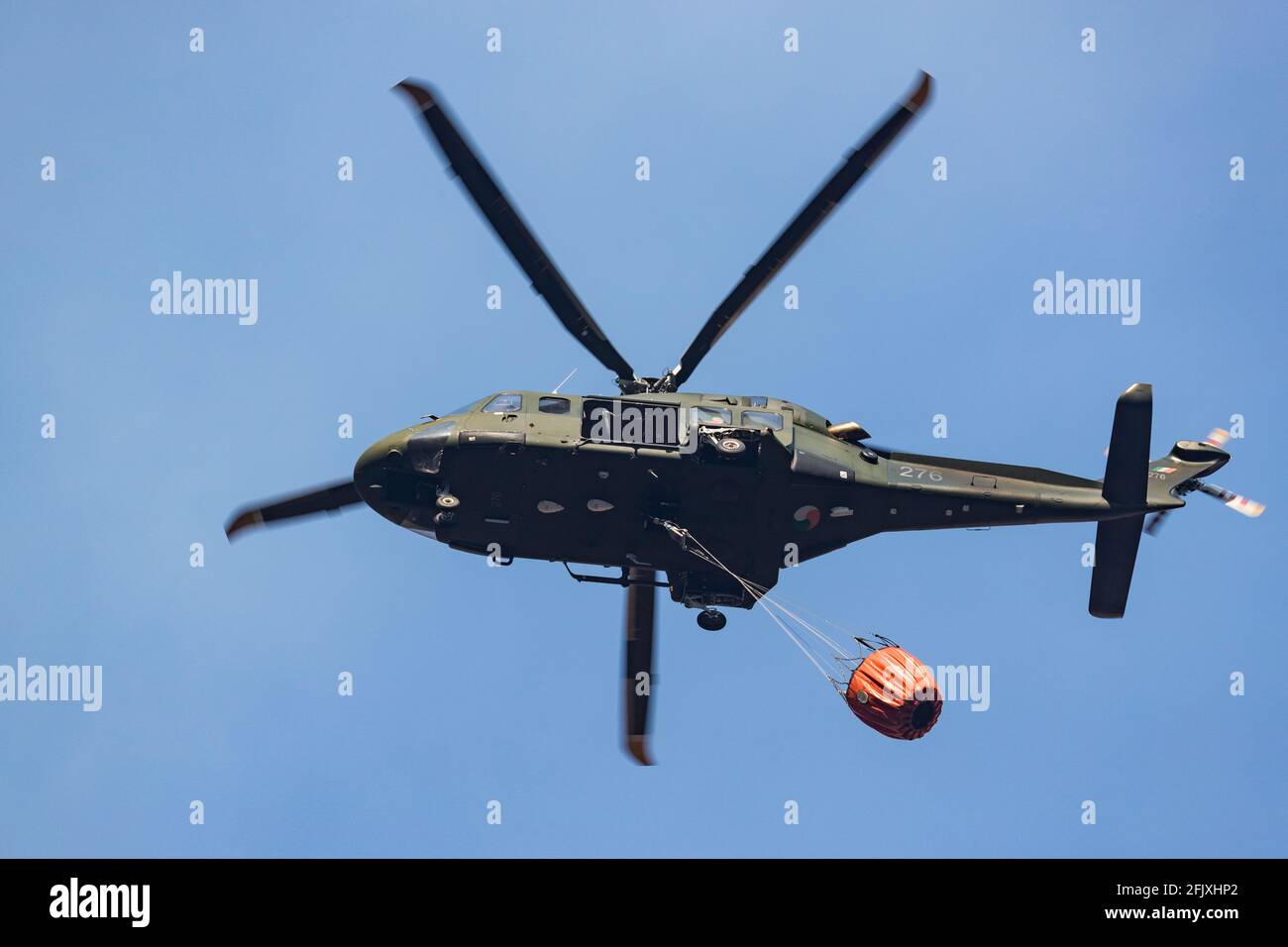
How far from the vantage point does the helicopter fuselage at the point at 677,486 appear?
30703mm

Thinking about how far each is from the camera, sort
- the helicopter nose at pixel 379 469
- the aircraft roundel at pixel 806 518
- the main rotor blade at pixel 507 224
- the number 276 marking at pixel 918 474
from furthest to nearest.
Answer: the number 276 marking at pixel 918 474 < the aircraft roundel at pixel 806 518 < the helicopter nose at pixel 379 469 < the main rotor blade at pixel 507 224

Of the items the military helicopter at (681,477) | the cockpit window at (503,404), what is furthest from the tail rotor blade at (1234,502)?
the cockpit window at (503,404)

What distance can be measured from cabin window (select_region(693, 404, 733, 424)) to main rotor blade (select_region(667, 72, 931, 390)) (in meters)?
1.84

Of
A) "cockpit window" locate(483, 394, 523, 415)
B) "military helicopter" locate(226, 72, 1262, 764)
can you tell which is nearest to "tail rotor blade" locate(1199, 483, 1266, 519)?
"military helicopter" locate(226, 72, 1262, 764)

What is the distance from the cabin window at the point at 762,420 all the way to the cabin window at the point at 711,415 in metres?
0.31

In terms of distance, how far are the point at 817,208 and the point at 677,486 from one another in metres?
5.96

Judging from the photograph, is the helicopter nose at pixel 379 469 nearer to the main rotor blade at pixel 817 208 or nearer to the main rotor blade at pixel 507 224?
the main rotor blade at pixel 507 224

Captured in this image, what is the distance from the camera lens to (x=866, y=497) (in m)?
31.8

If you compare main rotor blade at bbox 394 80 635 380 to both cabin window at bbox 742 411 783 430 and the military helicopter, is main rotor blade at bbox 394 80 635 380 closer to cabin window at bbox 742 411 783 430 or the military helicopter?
the military helicopter

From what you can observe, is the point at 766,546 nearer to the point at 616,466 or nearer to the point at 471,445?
the point at 616,466

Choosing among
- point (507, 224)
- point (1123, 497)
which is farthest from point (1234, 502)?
point (507, 224)

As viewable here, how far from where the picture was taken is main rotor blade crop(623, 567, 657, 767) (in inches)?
1325

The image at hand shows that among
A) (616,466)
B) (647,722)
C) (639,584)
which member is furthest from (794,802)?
(616,466)

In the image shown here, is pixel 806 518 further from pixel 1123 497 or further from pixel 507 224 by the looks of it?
pixel 507 224
